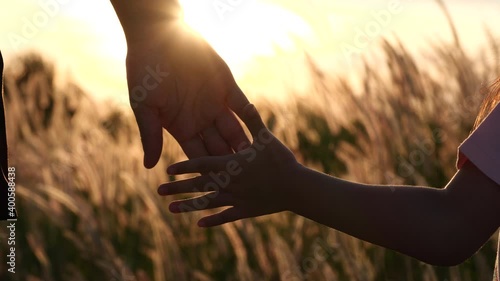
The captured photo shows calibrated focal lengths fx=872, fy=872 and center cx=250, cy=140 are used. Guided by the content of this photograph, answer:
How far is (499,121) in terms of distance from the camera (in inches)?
49.0

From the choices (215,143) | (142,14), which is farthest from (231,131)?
(142,14)

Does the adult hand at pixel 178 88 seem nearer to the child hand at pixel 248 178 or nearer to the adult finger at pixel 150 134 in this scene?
the adult finger at pixel 150 134

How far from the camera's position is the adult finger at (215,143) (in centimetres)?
170

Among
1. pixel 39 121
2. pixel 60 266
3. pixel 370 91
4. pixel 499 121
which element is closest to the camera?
pixel 499 121

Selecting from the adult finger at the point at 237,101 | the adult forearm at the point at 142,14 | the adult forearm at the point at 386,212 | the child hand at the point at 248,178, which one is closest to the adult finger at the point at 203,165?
the child hand at the point at 248,178

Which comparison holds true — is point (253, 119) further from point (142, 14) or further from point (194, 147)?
point (142, 14)

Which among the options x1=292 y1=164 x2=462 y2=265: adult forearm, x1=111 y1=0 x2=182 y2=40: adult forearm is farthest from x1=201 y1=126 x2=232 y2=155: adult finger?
x1=292 y1=164 x2=462 y2=265: adult forearm

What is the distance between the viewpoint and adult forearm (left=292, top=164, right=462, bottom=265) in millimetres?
1264

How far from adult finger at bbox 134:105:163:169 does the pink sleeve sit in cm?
65

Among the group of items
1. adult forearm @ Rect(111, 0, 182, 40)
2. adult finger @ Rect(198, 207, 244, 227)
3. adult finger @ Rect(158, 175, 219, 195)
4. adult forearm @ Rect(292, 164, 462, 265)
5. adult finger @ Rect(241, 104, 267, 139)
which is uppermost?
adult forearm @ Rect(111, 0, 182, 40)

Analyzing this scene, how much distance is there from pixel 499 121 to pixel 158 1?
795mm

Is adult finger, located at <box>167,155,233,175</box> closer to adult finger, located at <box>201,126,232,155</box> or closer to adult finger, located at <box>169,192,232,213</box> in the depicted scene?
adult finger, located at <box>169,192,232,213</box>

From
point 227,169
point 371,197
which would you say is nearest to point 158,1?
point 227,169

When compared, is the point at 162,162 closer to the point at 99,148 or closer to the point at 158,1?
the point at 99,148
